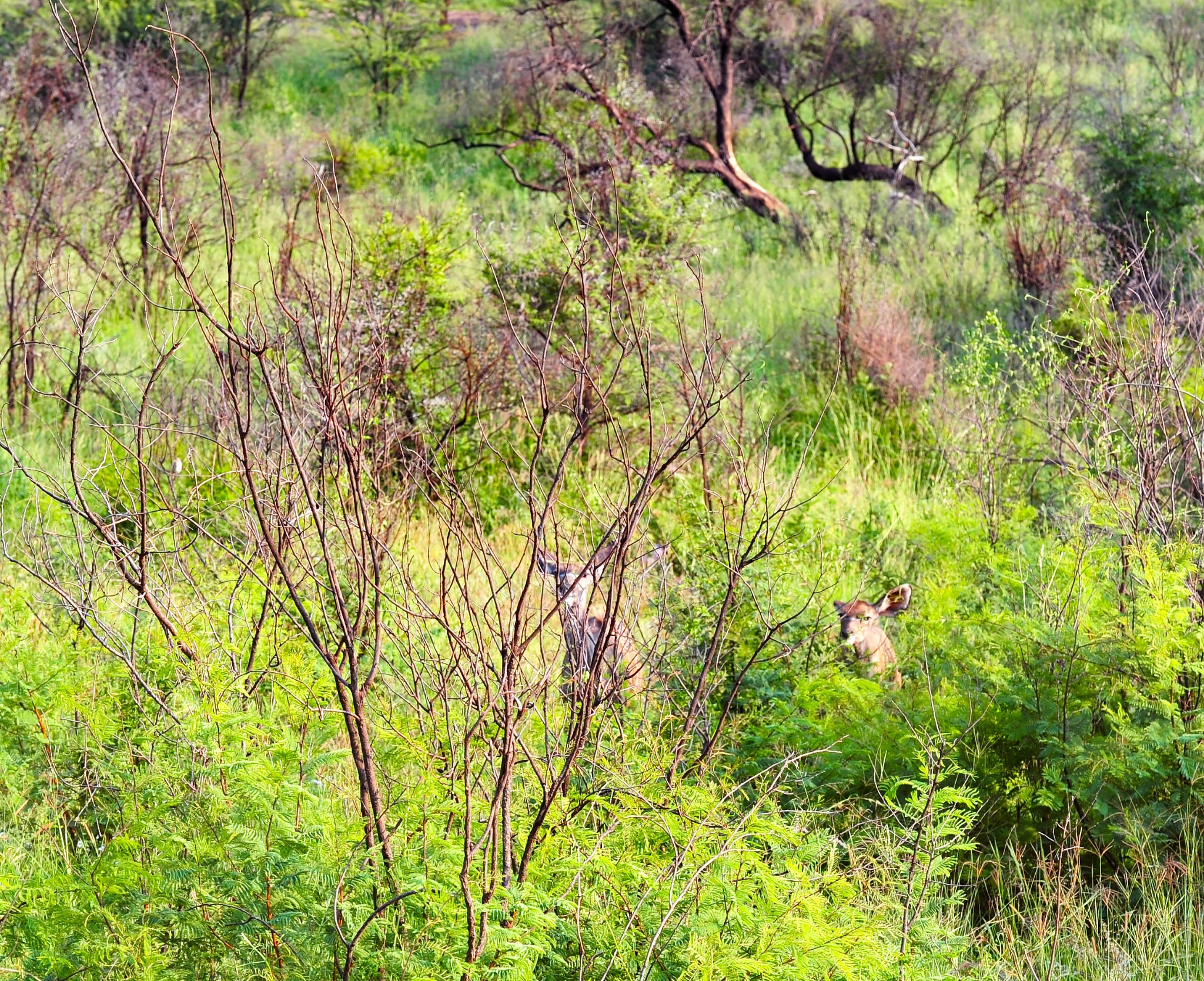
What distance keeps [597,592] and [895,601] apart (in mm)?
1084

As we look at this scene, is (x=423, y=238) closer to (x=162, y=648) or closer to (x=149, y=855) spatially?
(x=162, y=648)

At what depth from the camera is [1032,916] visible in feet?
11.0

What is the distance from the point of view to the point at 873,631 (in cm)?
461

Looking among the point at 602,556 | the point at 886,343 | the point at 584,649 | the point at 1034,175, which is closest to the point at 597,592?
the point at 602,556

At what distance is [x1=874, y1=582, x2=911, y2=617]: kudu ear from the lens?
4.59 meters

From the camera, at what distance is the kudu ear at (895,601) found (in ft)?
15.1

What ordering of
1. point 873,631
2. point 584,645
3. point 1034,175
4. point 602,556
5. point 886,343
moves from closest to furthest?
point 584,645, point 873,631, point 602,556, point 886,343, point 1034,175

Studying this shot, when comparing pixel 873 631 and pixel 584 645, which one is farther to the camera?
pixel 873 631

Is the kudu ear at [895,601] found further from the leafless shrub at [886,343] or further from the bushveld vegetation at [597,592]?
the leafless shrub at [886,343]

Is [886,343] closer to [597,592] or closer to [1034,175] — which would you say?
[597,592]

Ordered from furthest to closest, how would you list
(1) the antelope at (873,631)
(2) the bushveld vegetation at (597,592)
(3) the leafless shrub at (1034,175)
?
(3) the leafless shrub at (1034,175), (1) the antelope at (873,631), (2) the bushveld vegetation at (597,592)

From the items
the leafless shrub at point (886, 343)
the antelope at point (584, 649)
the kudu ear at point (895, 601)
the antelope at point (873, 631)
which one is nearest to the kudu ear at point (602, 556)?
the antelope at point (584, 649)

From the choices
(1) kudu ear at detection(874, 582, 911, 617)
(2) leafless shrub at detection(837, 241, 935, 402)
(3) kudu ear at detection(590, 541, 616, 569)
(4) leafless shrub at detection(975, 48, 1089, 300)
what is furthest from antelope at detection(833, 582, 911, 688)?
(4) leafless shrub at detection(975, 48, 1089, 300)

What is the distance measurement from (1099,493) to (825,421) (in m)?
3.76
